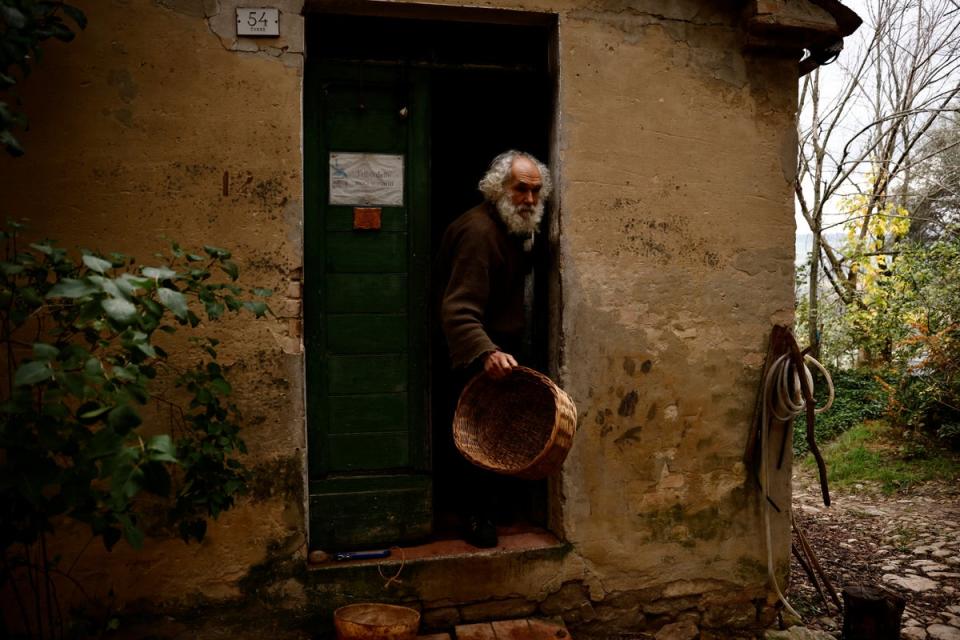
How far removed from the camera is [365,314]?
11.5 feet

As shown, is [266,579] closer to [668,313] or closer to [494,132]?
[668,313]

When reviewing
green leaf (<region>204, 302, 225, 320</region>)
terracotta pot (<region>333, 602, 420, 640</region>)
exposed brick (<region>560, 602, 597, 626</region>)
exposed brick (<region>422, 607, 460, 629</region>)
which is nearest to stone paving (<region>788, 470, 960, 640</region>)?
exposed brick (<region>560, 602, 597, 626</region>)

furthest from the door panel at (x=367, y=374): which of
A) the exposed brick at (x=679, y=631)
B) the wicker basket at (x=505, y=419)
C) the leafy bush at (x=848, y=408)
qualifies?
the leafy bush at (x=848, y=408)

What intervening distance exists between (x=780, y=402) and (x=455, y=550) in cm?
184

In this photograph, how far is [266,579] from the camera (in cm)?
323

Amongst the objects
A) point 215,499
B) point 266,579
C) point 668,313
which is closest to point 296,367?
point 215,499

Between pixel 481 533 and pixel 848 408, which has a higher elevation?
pixel 481 533

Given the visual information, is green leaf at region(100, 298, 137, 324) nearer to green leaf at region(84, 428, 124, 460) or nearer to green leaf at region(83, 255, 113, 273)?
green leaf at region(83, 255, 113, 273)

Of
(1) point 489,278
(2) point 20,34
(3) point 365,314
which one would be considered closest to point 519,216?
(1) point 489,278

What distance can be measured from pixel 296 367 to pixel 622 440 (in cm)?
168

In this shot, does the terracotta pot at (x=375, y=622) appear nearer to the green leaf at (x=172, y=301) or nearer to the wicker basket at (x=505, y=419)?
the wicker basket at (x=505, y=419)

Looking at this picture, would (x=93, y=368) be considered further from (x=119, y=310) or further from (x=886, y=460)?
(x=886, y=460)

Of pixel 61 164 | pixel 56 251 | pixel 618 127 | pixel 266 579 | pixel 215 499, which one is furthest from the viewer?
pixel 618 127

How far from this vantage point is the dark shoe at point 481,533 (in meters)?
3.52
